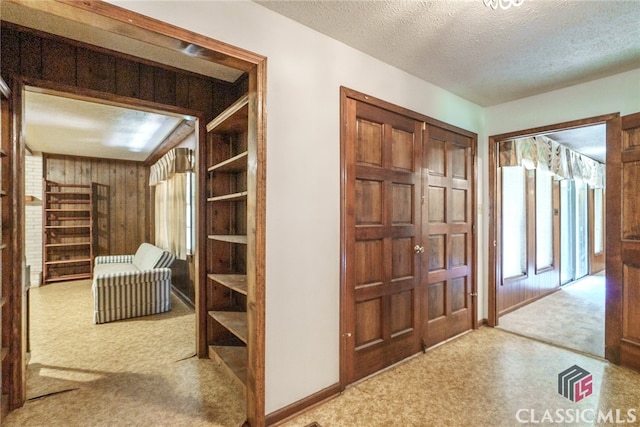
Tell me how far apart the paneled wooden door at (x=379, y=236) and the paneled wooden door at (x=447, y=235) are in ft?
0.55

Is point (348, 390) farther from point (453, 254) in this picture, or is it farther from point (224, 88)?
point (224, 88)

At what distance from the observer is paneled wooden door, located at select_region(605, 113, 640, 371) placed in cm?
236

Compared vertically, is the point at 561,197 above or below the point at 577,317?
above

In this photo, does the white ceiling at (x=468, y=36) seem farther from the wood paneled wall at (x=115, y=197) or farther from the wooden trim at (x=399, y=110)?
the wood paneled wall at (x=115, y=197)

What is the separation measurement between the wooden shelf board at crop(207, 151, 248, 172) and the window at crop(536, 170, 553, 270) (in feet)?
14.6

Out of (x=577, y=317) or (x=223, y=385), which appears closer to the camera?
(x=223, y=385)

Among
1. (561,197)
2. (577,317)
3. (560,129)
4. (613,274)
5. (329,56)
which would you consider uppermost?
(329,56)

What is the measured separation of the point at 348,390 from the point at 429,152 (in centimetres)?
212

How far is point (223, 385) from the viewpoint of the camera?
2.17m

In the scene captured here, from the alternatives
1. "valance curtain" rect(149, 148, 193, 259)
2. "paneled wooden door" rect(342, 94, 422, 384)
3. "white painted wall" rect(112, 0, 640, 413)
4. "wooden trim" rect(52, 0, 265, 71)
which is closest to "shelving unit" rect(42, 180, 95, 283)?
"valance curtain" rect(149, 148, 193, 259)

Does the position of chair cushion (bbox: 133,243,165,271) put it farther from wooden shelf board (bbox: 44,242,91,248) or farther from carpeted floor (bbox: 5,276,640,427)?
wooden shelf board (bbox: 44,242,91,248)

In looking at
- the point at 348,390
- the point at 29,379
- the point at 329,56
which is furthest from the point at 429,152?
the point at 29,379

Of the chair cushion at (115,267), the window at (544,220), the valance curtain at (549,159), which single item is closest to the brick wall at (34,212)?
the chair cushion at (115,267)

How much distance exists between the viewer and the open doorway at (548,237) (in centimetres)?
327
